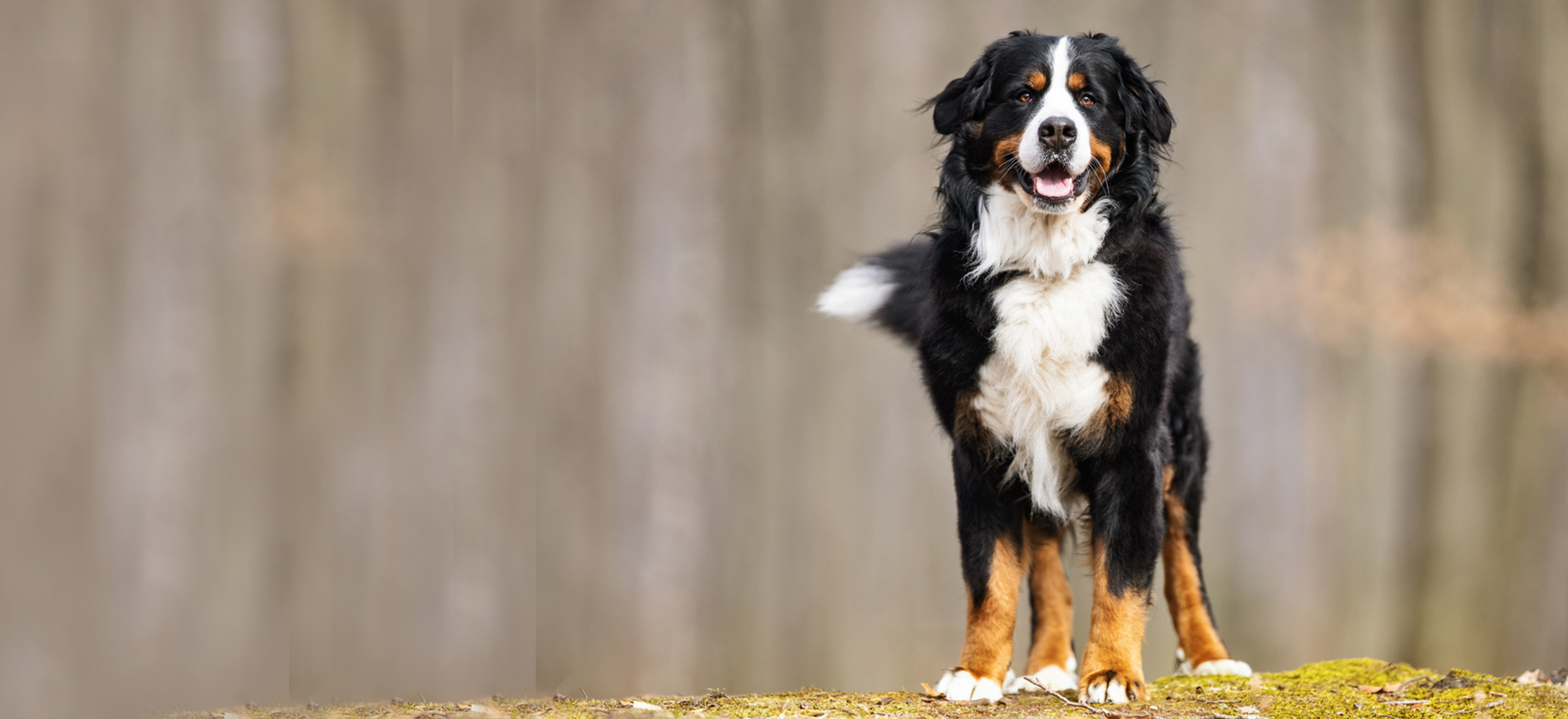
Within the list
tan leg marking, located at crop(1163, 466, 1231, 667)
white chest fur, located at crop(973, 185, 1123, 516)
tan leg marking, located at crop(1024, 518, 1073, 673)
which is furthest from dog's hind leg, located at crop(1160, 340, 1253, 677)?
white chest fur, located at crop(973, 185, 1123, 516)

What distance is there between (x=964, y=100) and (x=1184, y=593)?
6.48ft

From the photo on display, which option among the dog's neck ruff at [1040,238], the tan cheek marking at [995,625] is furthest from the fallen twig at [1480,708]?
the dog's neck ruff at [1040,238]

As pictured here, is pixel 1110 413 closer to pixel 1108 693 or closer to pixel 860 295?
pixel 1108 693

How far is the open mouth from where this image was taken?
3.14 meters

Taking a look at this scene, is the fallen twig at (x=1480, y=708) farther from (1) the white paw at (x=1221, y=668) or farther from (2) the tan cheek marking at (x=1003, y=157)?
(2) the tan cheek marking at (x=1003, y=157)

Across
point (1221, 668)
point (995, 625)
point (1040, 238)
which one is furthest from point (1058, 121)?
point (1221, 668)

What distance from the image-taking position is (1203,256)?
7.94 m

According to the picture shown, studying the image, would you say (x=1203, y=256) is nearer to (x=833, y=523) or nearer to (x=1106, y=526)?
(x=833, y=523)

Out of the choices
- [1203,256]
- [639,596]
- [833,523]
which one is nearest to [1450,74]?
[1203,256]

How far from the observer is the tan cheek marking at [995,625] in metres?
3.15

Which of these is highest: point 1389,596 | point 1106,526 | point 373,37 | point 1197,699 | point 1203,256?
point 373,37

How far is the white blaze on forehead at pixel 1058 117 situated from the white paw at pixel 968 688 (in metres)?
1.47

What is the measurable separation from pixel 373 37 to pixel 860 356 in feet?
13.4

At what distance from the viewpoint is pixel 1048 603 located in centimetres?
374
